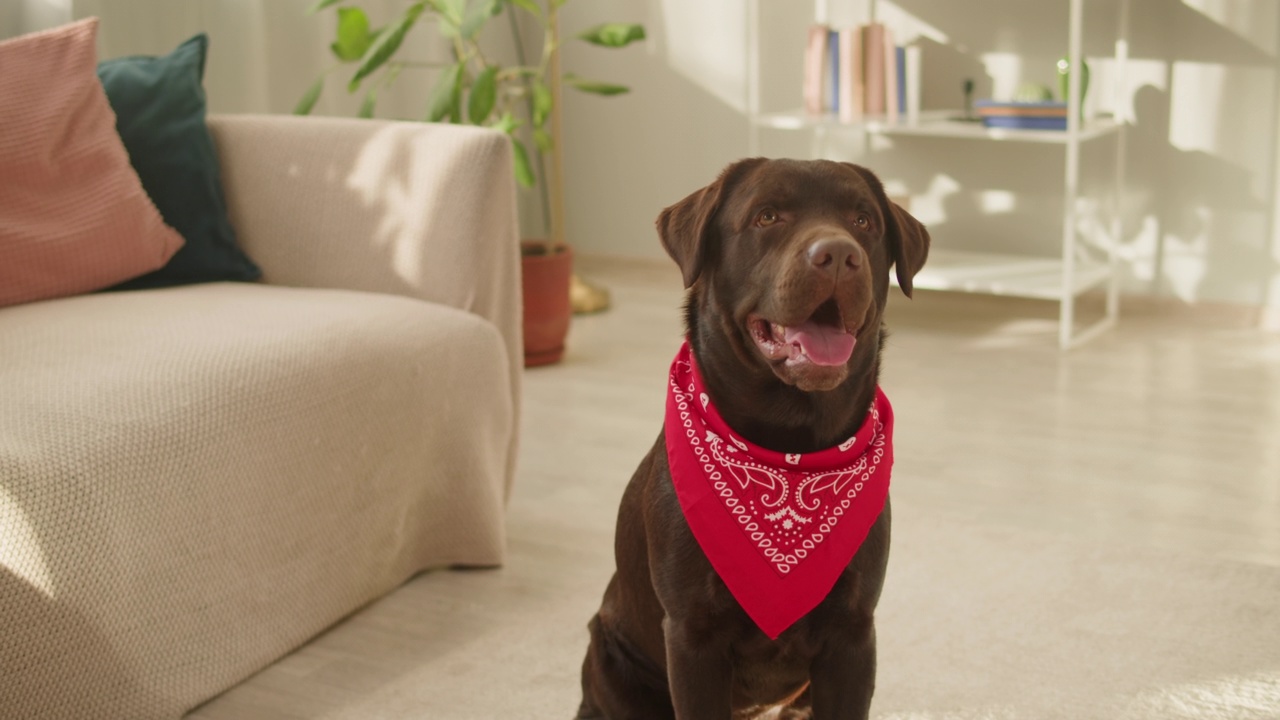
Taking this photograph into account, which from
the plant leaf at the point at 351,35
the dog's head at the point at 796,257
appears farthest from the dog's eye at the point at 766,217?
the plant leaf at the point at 351,35

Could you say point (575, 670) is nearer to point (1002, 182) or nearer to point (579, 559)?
point (579, 559)

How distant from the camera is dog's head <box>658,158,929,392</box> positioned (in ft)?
4.31

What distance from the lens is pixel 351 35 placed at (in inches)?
142

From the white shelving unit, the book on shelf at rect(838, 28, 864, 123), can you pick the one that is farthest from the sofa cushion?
the book on shelf at rect(838, 28, 864, 123)

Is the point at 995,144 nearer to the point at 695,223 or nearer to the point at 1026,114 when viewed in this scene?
the point at 1026,114

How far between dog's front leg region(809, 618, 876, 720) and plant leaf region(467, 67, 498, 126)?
247cm

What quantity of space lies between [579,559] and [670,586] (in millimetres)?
1040

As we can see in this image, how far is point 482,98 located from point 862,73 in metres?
1.27

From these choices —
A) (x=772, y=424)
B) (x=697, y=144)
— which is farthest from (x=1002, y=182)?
(x=772, y=424)

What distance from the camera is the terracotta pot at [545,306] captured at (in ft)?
12.3

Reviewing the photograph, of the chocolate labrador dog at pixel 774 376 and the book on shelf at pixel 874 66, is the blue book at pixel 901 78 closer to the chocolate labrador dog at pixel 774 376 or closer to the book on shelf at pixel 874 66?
the book on shelf at pixel 874 66

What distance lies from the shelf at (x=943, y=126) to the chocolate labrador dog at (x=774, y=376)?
245 centimetres

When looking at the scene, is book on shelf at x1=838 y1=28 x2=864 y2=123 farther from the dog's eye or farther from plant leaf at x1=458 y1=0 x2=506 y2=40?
the dog's eye

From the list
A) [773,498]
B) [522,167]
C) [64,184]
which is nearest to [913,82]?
[522,167]
